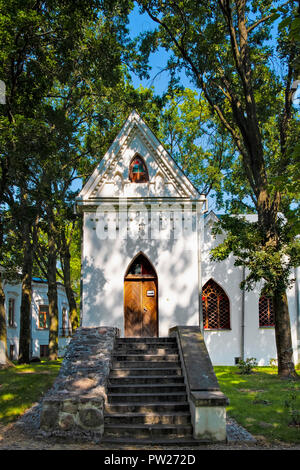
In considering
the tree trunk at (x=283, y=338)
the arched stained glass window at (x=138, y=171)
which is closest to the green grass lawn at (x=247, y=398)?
the tree trunk at (x=283, y=338)

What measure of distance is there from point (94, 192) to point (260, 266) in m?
6.66

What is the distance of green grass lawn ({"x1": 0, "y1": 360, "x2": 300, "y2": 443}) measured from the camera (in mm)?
8680

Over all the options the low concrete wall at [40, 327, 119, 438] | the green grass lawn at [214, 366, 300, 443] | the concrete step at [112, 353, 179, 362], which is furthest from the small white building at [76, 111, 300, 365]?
the low concrete wall at [40, 327, 119, 438]

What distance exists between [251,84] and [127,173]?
5.62 m

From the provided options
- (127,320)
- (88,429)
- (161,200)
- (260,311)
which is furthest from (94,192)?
(260,311)

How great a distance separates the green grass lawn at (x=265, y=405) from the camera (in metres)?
8.45

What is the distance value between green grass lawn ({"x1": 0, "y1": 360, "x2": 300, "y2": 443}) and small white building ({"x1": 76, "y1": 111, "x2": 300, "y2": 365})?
2699 millimetres

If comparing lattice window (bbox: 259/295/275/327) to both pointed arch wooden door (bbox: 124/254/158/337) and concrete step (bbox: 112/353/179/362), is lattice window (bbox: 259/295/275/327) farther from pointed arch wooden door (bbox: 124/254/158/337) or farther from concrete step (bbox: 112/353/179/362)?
concrete step (bbox: 112/353/179/362)

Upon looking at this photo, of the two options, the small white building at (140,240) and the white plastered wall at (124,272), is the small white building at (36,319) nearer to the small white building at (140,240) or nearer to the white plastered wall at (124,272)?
the white plastered wall at (124,272)

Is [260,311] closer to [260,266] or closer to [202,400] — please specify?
[260,266]

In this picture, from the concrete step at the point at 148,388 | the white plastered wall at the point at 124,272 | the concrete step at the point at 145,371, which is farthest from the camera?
the white plastered wall at the point at 124,272

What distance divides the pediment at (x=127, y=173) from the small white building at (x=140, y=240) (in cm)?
4

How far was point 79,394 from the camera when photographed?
8469 millimetres

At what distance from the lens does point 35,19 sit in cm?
1248
